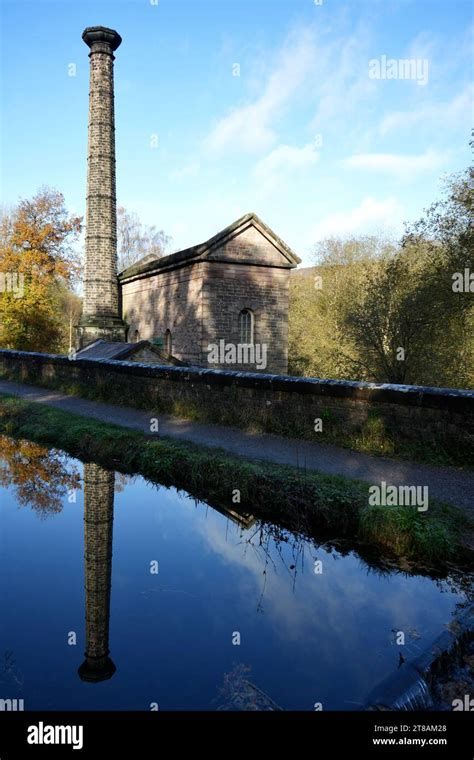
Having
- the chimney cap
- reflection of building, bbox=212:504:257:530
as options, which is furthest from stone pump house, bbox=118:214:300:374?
reflection of building, bbox=212:504:257:530

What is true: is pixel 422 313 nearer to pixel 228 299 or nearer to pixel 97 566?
pixel 228 299

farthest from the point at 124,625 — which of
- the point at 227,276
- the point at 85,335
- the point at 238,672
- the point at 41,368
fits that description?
the point at 85,335

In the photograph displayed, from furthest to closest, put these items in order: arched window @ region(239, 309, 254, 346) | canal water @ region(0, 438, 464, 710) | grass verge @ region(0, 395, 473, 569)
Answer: arched window @ region(239, 309, 254, 346) < grass verge @ region(0, 395, 473, 569) < canal water @ region(0, 438, 464, 710)

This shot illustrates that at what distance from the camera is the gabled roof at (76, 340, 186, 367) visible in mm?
15781

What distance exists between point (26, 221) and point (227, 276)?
2215 cm

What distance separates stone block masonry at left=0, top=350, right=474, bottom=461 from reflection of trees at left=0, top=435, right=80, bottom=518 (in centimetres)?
296

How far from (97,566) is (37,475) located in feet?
11.2

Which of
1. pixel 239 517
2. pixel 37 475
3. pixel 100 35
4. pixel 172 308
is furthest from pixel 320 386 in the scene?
pixel 100 35

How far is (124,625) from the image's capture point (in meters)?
3.73

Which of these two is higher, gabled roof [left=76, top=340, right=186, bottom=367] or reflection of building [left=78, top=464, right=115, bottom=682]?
gabled roof [left=76, top=340, right=186, bottom=367]

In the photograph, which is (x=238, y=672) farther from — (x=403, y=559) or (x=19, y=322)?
(x=19, y=322)

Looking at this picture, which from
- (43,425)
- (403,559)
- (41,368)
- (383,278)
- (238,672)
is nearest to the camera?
→ (238,672)
